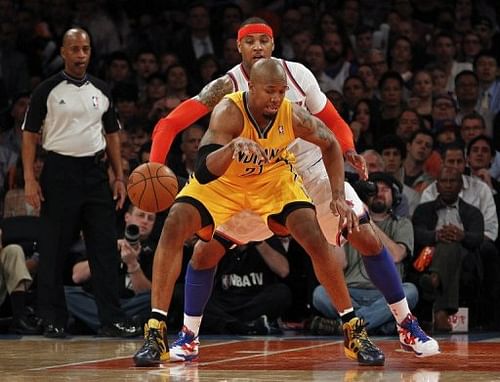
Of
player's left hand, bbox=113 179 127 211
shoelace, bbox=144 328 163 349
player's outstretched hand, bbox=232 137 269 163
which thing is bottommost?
shoelace, bbox=144 328 163 349

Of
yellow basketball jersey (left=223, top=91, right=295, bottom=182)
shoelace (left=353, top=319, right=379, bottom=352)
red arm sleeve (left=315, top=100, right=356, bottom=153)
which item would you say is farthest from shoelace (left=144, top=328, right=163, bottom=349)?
red arm sleeve (left=315, top=100, right=356, bottom=153)

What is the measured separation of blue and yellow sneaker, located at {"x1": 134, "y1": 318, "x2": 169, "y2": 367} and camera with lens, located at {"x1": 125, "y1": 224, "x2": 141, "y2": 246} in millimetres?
3137

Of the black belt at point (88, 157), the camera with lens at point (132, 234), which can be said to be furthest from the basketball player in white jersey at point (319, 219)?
→ the camera with lens at point (132, 234)

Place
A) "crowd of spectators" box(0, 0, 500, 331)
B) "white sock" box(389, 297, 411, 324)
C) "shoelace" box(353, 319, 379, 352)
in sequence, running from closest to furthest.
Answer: "shoelace" box(353, 319, 379, 352) < "white sock" box(389, 297, 411, 324) < "crowd of spectators" box(0, 0, 500, 331)

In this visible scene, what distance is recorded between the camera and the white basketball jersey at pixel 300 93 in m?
6.67

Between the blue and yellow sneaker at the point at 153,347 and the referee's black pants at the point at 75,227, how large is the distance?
2679 mm

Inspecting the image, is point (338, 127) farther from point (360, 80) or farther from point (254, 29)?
point (360, 80)

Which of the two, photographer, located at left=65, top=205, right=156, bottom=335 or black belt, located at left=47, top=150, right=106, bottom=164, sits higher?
black belt, located at left=47, top=150, right=106, bottom=164

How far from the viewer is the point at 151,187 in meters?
6.63

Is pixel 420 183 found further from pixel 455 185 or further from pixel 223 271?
pixel 223 271

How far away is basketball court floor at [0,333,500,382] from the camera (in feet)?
17.8

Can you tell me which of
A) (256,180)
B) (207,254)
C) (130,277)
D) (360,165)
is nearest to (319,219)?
(360,165)

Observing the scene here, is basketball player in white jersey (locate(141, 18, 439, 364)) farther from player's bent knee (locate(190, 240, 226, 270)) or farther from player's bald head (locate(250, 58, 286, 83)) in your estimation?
player's bald head (locate(250, 58, 286, 83))

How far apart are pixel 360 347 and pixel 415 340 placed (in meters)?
0.44
